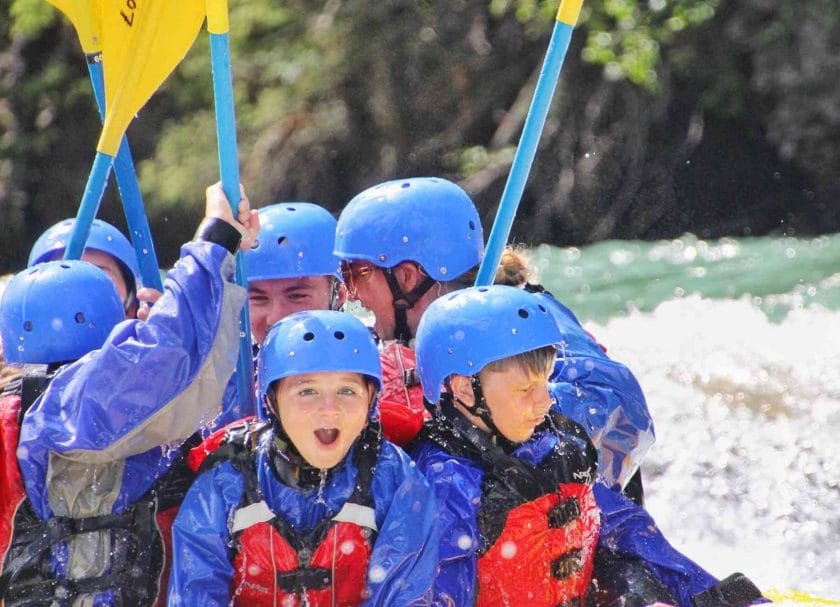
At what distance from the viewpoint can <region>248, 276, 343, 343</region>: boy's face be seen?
4.05 metres

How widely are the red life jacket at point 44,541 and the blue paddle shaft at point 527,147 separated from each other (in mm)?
1116

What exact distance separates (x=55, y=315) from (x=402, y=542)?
38.0 inches

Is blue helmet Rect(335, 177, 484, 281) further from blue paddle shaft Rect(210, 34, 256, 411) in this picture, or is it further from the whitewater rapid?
the whitewater rapid

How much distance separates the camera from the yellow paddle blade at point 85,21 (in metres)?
3.64

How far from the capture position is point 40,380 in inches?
126

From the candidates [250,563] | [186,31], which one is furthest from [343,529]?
[186,31]

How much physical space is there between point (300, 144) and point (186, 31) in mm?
9257

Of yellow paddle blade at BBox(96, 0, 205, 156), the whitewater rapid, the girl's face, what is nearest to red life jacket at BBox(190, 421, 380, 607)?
the girl's face

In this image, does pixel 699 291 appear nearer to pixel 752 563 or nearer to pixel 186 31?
pixel 752 563

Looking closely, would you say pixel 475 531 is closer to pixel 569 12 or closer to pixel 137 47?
pixel 569 12

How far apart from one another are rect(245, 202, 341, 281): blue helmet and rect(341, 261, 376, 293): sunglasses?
0.14m

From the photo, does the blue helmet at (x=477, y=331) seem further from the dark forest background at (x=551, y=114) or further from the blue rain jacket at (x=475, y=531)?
the dark forest background at (x=551, y=114)

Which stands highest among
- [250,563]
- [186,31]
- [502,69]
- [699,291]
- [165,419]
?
[186,31]

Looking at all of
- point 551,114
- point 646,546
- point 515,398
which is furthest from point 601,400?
point 551,114
